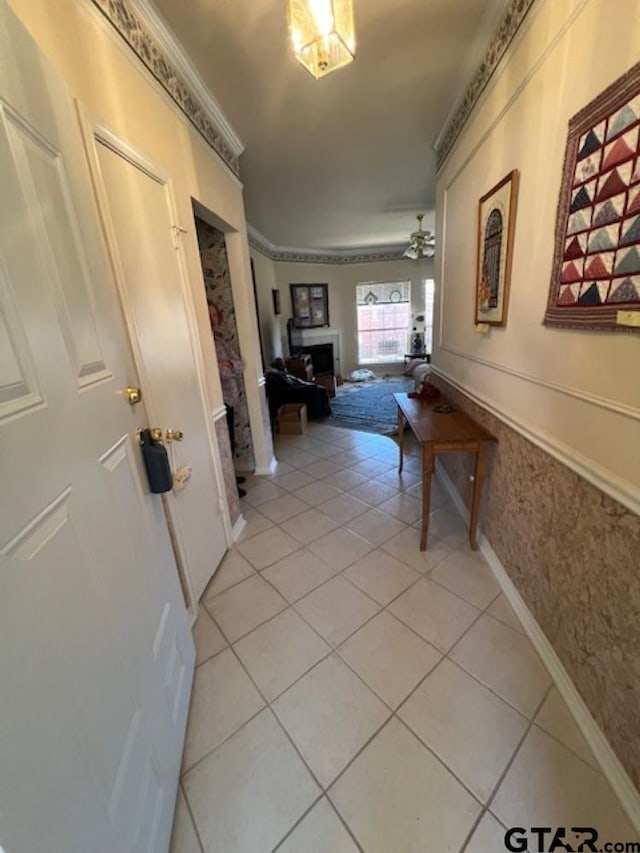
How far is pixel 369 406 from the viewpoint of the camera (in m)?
→ 5.20

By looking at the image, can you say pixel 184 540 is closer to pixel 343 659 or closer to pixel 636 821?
pixel 343 659

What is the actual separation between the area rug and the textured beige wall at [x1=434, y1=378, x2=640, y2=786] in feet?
8.19

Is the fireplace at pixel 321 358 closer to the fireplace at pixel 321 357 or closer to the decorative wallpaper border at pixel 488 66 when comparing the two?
the fireplace at pixel 321 357

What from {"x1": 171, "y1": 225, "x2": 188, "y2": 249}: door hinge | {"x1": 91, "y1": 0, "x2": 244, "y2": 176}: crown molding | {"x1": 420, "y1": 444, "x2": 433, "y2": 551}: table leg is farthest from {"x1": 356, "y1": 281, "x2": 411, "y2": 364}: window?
{"x1": 171, "y1": 225, "x2": 188, "y2": 249}: door hinge

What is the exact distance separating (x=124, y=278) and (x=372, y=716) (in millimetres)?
1779

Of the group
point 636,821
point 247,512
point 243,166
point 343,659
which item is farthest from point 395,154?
point 636,821

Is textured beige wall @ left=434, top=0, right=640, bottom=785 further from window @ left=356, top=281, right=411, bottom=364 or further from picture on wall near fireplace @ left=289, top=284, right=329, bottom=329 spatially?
window @ left=356, top=281, right=411, bottom=364

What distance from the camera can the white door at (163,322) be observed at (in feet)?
3.82

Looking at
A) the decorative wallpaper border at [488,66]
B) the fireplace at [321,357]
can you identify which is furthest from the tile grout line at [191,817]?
the fireplace at [321,357]

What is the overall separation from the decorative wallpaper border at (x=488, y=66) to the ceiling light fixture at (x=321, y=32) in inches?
31.5

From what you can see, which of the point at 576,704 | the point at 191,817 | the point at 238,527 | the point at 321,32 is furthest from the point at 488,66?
the point at 191,817

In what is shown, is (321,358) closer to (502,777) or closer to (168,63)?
(168,63)

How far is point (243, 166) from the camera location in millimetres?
2766

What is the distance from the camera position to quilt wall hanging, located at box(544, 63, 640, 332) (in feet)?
2.81
